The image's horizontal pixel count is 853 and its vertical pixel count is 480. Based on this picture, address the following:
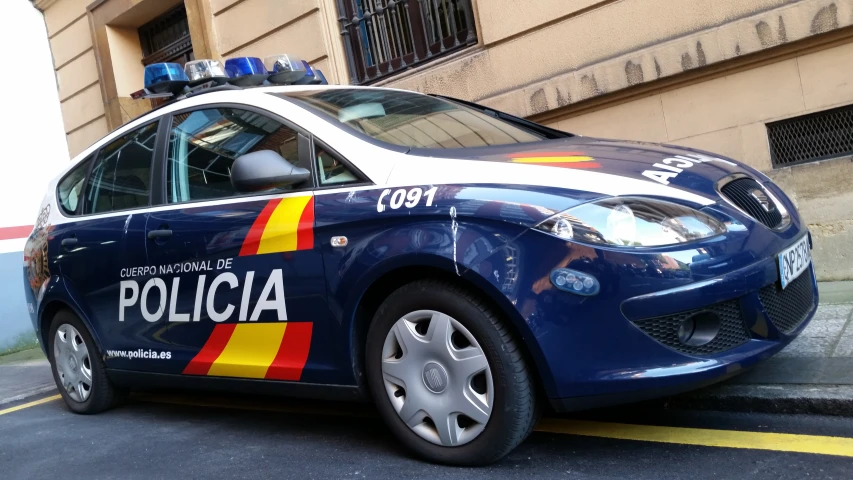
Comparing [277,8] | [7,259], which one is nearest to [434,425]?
[277,8]

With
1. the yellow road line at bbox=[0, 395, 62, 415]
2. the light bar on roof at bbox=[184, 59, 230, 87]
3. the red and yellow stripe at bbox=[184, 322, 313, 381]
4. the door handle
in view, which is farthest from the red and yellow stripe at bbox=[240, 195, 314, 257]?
the yellow road line at bbox=[0, 395, 62, 415]

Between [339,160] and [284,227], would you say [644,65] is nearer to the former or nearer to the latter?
[339,160]

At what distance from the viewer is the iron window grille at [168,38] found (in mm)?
11094

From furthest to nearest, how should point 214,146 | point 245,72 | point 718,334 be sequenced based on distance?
point 245,72 < point 214,146 < point 718,334

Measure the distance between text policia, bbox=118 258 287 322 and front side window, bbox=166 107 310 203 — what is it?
34 centimetres

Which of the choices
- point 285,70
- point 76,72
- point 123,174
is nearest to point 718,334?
point 285,70

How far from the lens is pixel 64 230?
4.71 meters

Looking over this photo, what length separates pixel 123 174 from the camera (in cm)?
447

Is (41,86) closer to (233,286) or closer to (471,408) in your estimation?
(233,286)

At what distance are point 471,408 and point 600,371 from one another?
488mm

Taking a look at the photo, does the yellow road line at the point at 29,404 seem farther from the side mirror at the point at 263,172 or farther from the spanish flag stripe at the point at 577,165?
the spanish flag stripe at the point at 577,165

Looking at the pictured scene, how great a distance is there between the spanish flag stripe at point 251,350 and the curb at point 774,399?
5.46ft

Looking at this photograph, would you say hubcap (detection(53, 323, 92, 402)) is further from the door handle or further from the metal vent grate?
the metal vent grate

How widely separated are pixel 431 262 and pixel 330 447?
1.16 m
